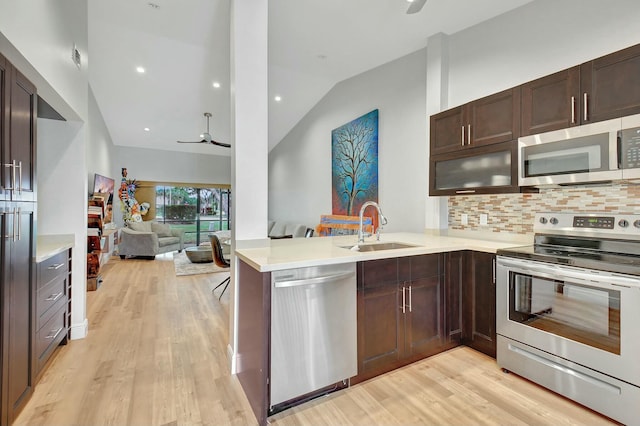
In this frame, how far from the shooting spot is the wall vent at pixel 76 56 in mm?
2592

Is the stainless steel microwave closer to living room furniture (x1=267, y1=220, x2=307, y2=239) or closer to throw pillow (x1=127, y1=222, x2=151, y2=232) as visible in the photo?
living room furniture (x1=267, y1=220, x2=307, y2=239)

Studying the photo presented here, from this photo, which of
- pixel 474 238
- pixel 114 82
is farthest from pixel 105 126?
pixel 474 238

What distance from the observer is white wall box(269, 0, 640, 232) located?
2.29 m

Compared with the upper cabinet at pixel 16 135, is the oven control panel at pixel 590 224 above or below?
below

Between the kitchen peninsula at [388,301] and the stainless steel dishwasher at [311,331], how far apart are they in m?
0.03

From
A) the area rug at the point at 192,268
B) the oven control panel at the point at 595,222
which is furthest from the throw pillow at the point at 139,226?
the oven control panel at the point at 595,222

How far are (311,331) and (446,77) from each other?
3.10 metres

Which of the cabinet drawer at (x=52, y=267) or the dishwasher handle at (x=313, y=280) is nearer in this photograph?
the dishwasher handle at (x=313, y=280)

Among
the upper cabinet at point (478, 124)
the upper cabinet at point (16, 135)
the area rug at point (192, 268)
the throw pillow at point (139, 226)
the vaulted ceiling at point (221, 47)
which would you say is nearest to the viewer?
the upper cabinet at point (16, 135)

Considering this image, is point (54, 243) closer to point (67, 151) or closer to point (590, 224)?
point (67, 151)

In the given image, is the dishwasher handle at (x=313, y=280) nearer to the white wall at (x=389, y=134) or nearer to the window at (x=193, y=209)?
the white wall at (x=389, y=134)

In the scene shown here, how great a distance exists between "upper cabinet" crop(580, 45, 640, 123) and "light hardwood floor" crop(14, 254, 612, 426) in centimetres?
190

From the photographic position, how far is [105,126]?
6.90 meters

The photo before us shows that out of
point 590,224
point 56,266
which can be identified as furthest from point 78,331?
point 590,224
